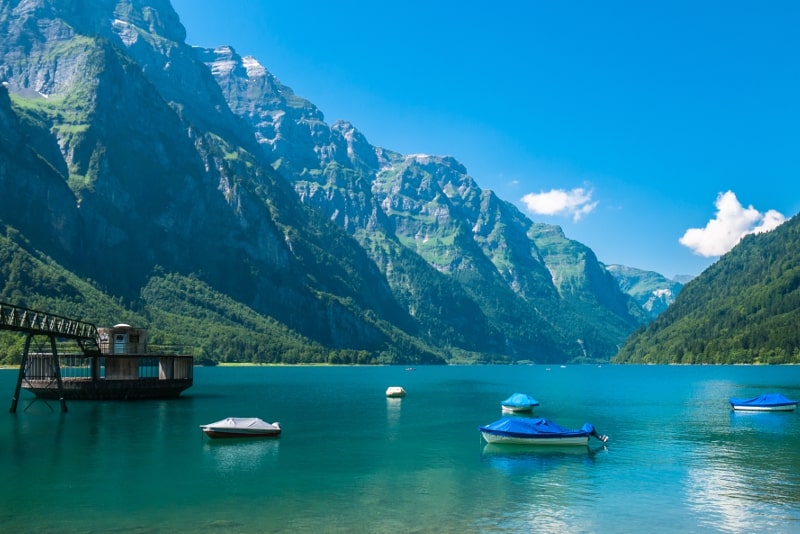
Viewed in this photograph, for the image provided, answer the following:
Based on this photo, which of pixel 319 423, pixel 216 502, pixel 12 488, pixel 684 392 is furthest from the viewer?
pixel 684 392

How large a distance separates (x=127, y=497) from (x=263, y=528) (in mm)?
14876

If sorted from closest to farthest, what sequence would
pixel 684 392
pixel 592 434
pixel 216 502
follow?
pixel 216 502, pixel 592 434, pixel 684 392

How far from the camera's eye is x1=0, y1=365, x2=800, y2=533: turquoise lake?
4750 cm

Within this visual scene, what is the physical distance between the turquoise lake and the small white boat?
135cm

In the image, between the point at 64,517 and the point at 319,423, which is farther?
the point at 319,423

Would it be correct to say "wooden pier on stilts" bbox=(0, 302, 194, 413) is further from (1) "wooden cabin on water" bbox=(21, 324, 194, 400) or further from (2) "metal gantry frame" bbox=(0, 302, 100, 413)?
(2) "metal gantry frame" bbox=(0, 302, 100, 413)

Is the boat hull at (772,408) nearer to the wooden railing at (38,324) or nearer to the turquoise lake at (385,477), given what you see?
the turquoise lake at (385,477)

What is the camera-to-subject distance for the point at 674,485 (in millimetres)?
60656

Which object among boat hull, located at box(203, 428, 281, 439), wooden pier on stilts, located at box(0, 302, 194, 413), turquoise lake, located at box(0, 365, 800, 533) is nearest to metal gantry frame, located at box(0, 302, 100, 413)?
wooden pier on stilts, located at box(0, 302, 194, 413)

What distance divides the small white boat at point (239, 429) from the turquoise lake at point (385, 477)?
135 centimetres

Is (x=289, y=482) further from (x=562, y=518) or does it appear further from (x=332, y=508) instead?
(x=562, y=518)

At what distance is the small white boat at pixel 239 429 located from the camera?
85250 mm

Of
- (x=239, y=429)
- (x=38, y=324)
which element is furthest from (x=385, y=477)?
(x=38, y=324)

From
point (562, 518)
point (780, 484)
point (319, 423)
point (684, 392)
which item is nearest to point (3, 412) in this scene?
point (319, 423)
